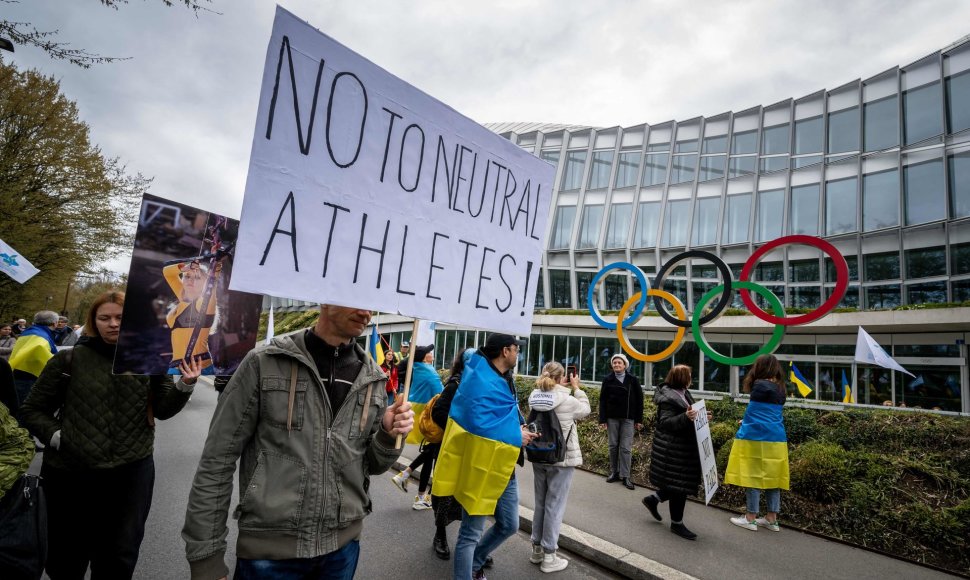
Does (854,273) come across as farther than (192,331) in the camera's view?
Yes

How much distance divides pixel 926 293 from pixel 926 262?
4.42 ft

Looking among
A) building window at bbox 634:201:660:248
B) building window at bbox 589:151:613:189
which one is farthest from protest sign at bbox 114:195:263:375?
building window at bbox 589:151:613:189

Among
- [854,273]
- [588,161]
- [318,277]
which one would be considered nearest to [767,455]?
[318,277]

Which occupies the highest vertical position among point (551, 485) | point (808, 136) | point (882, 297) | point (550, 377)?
point (808, 136)

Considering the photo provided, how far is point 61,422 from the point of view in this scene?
2896 millimetres

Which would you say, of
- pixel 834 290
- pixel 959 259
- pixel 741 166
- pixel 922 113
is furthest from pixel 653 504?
pixel 741 166

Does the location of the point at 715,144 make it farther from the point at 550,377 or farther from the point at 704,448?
the point at 550,377

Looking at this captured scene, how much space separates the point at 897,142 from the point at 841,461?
2257cm

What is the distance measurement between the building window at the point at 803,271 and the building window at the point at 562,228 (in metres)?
12.1

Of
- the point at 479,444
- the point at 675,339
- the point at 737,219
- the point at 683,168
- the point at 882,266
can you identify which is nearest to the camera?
the point at 479,444

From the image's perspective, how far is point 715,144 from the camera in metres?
27.9

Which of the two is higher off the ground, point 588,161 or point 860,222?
point 588,161

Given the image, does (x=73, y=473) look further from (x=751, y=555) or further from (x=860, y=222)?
(x=860, y=222)

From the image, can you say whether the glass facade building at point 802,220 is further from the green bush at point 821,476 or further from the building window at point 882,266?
the green bush at point 821,476
